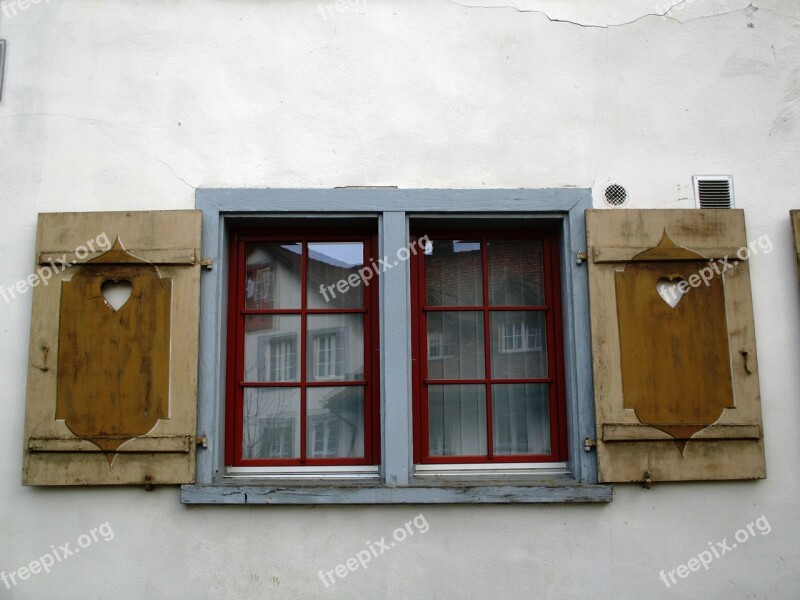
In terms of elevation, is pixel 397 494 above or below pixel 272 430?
below

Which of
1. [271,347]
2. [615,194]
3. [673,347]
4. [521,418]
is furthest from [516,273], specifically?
[271,347]

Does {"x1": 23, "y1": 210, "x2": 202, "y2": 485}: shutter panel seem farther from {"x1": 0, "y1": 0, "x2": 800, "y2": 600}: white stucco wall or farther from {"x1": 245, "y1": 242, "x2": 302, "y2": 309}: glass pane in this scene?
{"x1": 245, "y1": 242, "x2": 302, "y2": 309}: glass pane

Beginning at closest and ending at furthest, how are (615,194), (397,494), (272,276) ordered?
(397,494) < (615,194) < (272,276)

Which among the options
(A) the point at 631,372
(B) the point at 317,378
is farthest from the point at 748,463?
(B) the point at 317,378

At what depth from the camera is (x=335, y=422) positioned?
12.2ft

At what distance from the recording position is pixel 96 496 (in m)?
3.46

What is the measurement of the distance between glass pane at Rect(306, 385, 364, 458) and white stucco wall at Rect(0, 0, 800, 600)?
0.37m

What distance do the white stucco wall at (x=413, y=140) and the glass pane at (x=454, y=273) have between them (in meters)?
0.37

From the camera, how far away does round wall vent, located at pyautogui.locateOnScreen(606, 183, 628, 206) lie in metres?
3.69

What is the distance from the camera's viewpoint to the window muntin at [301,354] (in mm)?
3701

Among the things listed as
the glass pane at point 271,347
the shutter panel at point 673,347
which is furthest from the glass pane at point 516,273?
the glass pane at point 271,347

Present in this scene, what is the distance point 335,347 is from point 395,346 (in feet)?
1.32

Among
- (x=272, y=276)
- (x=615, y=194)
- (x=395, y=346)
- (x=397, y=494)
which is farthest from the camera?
(x=272, y=276)

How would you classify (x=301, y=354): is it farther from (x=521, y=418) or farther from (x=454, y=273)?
(x=521, y=418)
